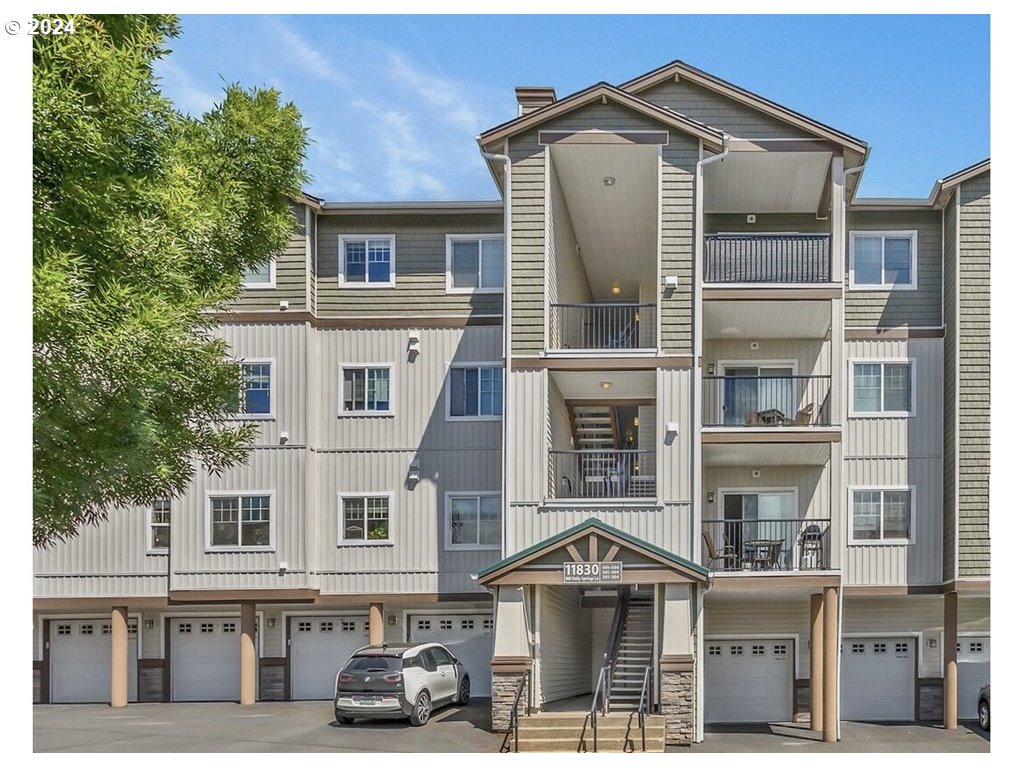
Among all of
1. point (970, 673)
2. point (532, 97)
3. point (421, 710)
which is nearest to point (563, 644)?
point (421, 710)

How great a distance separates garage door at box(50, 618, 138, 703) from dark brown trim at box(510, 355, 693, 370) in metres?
10.1

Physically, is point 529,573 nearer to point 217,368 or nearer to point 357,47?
point 217,368

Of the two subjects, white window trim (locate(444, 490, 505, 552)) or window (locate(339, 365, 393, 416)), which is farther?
window (locate(339, 365, 393, 416))

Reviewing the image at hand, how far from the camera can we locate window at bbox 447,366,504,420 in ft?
72.4

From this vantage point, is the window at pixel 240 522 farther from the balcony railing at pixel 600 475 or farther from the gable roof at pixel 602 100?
the gable roof at pixel 602 100

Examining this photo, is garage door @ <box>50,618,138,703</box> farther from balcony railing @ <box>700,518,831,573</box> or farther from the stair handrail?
balcony railing @ <box>700,518,831,573</box>

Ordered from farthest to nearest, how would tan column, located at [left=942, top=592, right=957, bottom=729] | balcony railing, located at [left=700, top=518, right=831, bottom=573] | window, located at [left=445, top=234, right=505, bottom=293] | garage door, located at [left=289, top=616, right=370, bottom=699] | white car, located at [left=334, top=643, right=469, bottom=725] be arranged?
1. garage door, located at [left=289, top=616, right=370, bottom=699]
2. window, located at [left=445, top=234, right=505, bottom=293]
3. tan column, located at [left=942, top=592, right=957, bottom=729]
4. balcony railing, located at [left=700, top=518, right=831, bottom=573]
5. white car, located at [left=334, top=643, right=469, bottom=725]

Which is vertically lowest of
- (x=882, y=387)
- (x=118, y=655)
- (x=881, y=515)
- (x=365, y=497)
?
(x=118, y=655)

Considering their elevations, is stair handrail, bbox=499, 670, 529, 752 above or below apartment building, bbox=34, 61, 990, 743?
below

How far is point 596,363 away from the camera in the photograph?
739 inches

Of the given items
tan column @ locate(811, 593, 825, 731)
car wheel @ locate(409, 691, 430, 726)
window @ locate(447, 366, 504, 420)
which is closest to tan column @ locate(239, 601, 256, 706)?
car wheel @ locate(409, 691, 430, 726)

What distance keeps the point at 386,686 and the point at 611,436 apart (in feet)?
23.9

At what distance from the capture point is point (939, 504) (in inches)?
827

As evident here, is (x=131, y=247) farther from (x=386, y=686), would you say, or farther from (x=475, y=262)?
(x=475, y=262)
